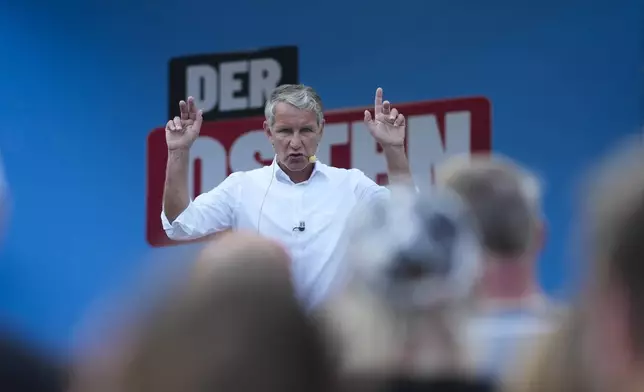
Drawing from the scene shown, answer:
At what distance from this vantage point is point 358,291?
2.82ft

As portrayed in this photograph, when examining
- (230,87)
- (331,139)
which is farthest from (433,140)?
(230,87)

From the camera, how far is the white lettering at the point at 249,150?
4230 mm

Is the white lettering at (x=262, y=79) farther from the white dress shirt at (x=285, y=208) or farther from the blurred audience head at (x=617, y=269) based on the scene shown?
the blurred audience head at (x=617, y=269)

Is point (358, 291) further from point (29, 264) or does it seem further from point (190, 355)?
point (29, 264)

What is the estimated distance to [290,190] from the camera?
9.04ft

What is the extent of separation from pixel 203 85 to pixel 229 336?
3750mm

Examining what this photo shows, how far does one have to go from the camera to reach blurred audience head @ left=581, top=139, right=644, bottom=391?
2.39ft

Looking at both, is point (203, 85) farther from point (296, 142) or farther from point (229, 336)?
point (229, 336)

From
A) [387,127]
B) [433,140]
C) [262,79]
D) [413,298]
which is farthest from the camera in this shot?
[262,79]

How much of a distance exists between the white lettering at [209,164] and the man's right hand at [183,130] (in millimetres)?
1696

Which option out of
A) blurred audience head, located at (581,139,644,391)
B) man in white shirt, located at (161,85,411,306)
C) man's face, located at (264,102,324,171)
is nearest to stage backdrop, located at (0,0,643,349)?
man in white shirt, located at (161,85,411,306)

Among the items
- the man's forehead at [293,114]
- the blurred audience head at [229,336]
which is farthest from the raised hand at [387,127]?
the blurred audience head at [229,336]

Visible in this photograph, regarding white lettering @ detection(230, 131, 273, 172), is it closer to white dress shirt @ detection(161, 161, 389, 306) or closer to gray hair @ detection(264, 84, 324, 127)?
white dress shirt @ detection(161, 161, 389, 306)

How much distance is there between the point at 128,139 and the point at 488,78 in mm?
1875
